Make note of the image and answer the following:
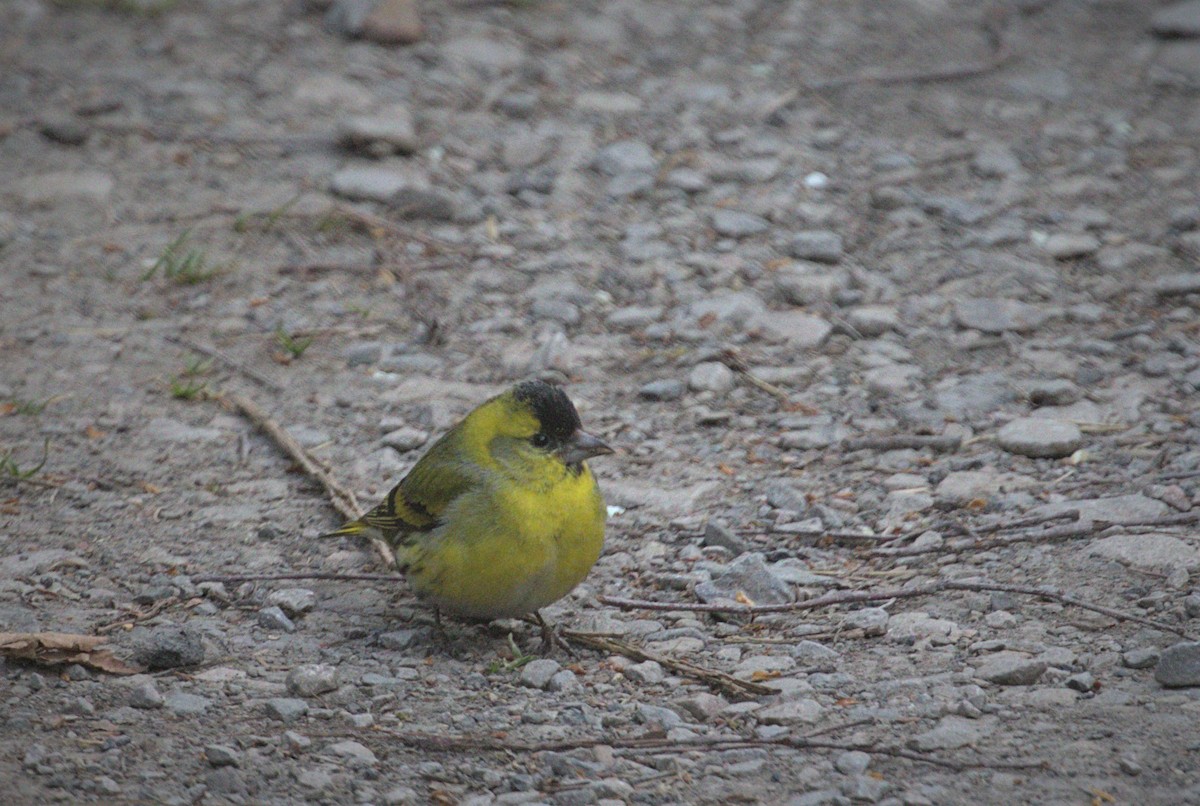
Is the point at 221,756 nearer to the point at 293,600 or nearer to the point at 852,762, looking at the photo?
the point at 293,600

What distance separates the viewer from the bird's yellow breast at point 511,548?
4199 millimetres

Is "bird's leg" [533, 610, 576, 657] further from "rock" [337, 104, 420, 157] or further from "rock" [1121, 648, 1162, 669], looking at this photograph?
"rock" [337, 104, 420, 157]

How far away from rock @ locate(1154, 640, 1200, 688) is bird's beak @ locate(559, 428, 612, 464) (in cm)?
171

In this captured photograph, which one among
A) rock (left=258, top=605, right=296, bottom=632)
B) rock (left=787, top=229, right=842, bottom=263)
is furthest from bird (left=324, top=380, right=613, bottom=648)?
rock (left=787, top=229, right=842, bottom=263)

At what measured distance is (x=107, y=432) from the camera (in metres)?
5.59

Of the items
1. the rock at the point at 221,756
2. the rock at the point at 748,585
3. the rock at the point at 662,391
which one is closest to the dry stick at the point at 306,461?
the rock at the point at 748,585

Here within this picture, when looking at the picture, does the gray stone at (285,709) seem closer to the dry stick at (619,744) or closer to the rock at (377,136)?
the dry stick at (619,744)

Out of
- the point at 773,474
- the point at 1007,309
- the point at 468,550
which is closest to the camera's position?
the point at 468,550

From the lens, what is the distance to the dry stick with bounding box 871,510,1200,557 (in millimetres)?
4555

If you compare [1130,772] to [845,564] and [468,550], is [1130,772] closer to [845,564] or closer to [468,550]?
[845,564]

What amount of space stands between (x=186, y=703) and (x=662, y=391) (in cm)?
268

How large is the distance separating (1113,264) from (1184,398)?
137cm

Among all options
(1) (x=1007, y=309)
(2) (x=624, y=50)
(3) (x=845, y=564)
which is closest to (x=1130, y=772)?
(3) (x=845, y=564)

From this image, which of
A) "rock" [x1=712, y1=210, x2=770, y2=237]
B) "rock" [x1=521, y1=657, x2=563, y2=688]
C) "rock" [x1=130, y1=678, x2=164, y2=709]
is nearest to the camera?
"rock" [x1=130, y1=678, x2=164, y2=709]
